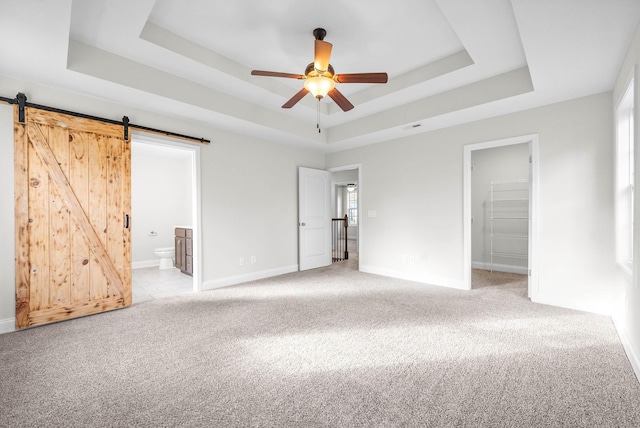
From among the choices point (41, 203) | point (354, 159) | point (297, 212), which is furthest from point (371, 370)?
point (354, 159)

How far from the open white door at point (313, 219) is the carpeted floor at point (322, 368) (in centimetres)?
233

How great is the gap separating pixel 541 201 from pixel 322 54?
3.22 m

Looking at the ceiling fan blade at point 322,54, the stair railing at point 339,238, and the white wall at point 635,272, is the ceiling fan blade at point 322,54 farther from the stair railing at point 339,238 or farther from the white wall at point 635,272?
the stair railing at point 339,238

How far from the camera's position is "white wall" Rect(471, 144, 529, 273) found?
5.55 meters

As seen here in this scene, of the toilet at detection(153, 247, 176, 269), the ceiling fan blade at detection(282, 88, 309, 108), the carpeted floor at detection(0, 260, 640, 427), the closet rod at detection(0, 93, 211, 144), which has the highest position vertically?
the ceiling fan blade at detection(282, 88, 309, 108)

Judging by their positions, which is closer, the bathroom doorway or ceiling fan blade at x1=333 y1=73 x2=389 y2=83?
ceiling fan blade at x1=333 y1=73 x2=389 y2=83

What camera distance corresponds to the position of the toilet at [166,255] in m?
6.06

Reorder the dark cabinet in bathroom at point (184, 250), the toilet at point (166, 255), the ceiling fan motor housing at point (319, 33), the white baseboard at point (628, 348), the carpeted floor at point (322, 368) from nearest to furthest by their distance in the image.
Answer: the carpeted floor at point (322, 368)
the white baseboard at point (628, 348)
the ceiling fan motor housing at point (319, 33)
the dark cabinet in bathroom at point (184, 250)
the toilet at point (166, 255)

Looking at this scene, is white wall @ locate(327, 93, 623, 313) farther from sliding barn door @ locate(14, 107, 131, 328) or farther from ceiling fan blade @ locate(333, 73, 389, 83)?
sliding barn door @ locate(14, 107, 131, 328)

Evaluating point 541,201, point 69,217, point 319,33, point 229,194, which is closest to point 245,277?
point 229,194

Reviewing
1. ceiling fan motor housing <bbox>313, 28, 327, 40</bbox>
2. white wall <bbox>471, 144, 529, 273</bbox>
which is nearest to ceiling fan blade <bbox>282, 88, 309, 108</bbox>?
ceiling fan motor housing <bbox>313, 28, 327, 40</bbox>

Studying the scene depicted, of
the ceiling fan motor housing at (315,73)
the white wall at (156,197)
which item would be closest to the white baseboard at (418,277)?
the ceiling fan motor housing at (315,73)

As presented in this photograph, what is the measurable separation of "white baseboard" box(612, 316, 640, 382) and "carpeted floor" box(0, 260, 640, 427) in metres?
0.06

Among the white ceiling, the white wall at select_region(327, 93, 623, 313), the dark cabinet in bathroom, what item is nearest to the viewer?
the white ceiling
